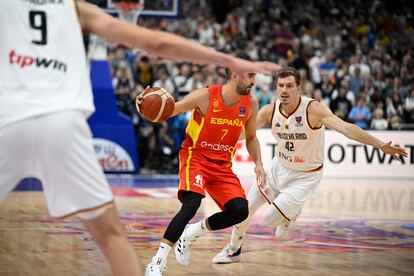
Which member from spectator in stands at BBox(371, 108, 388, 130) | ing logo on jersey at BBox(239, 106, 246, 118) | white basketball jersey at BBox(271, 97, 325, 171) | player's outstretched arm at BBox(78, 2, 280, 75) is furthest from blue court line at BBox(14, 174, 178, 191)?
player's outstretched arm at BBox(78, 2, 280, 75)

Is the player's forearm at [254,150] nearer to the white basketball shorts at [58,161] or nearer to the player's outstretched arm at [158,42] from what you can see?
the player's outstretched arm at [158,42]

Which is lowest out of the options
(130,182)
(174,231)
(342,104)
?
(130,182)

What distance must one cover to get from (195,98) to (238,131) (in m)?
0.53

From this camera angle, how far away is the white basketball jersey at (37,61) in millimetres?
3402

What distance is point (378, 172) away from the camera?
55.6 ft

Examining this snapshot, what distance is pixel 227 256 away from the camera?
705 centimetres

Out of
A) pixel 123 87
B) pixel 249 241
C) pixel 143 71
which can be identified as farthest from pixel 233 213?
pixel 143 71

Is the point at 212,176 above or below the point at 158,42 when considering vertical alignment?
below

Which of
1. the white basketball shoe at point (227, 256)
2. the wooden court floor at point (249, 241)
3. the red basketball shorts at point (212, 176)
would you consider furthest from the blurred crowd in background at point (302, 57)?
the red basketball shorts at point (212, 176)

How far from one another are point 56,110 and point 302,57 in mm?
17214

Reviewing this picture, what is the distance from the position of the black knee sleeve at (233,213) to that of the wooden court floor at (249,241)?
0.43 metres

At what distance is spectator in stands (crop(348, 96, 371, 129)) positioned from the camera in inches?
685

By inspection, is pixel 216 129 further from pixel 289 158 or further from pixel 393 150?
pixel 393 150

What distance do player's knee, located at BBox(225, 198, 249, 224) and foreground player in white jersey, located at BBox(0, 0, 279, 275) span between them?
3.07 metres
